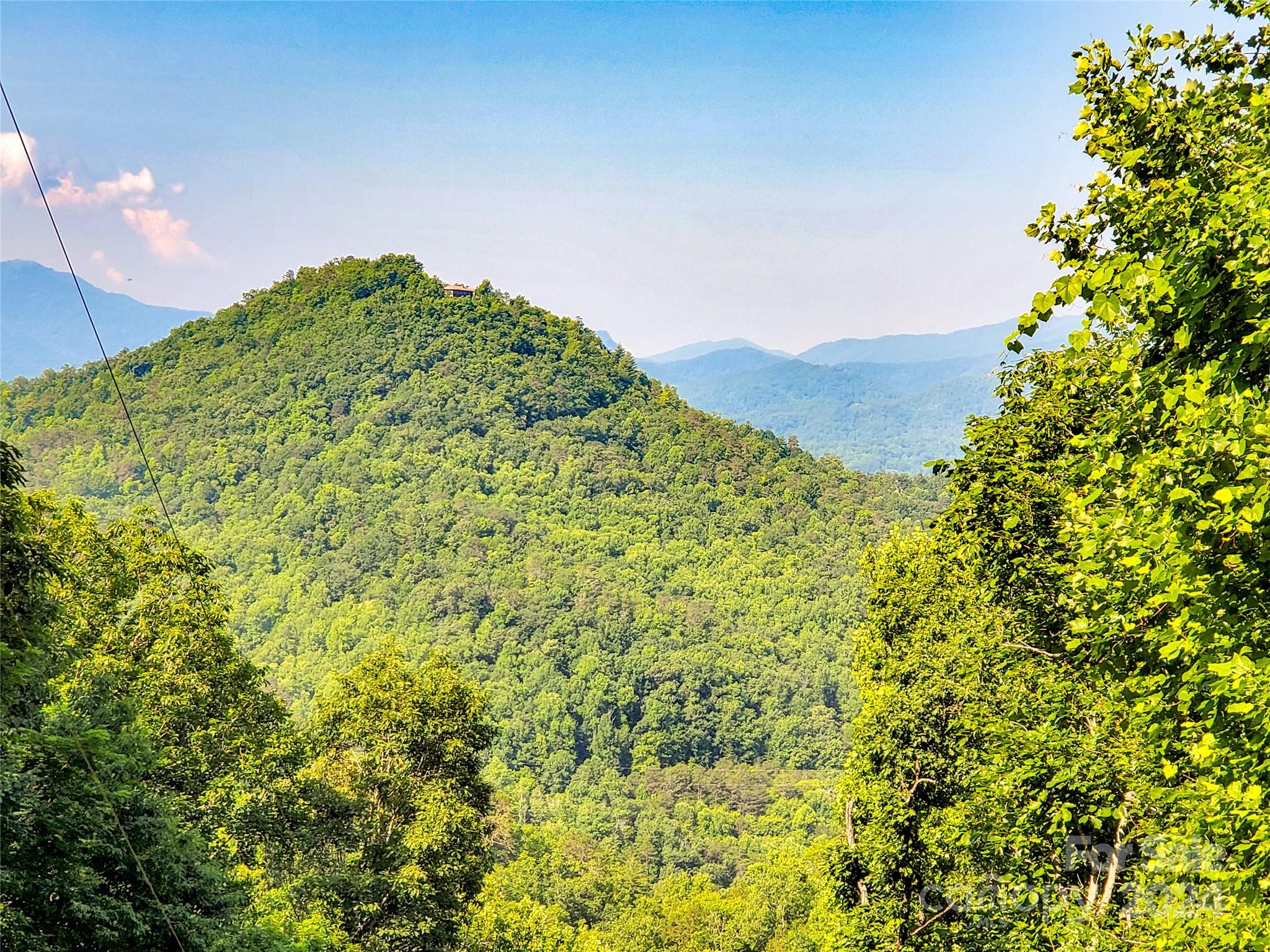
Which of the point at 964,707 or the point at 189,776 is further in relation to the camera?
the point at 189,776

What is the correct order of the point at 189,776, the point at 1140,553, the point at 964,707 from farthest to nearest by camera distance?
the point at 189,776, the point at 964,707, the point at 1140,553

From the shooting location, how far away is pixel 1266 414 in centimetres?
373

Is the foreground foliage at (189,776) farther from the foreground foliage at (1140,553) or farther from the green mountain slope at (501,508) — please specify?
the green mountain slope at (501,508)

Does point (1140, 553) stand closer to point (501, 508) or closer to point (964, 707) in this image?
point (964, 707)

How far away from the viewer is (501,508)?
119938 millimetres

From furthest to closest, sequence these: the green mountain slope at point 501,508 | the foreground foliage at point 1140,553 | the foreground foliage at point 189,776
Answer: the green mountain slope at point 501,508
the foreground foliage at point 189,776
the foreground foliage at point 1140,553

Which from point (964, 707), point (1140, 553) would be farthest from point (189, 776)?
point (1140, 553)

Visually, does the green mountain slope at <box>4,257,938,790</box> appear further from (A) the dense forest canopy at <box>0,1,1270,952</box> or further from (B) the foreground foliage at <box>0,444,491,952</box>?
(B) the foreground foliage at <box>0,444,491,952</box>

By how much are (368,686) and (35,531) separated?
6.05 metres

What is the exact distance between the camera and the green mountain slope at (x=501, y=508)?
316ft

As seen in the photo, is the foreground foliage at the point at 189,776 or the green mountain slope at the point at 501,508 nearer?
the foreground foliage at the point at 189,776

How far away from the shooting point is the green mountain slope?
3789 inches

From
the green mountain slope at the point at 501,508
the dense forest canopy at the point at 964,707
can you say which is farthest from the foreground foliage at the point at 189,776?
the green mountain slope at the point at 501,508

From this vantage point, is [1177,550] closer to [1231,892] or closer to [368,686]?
[1231,892]
